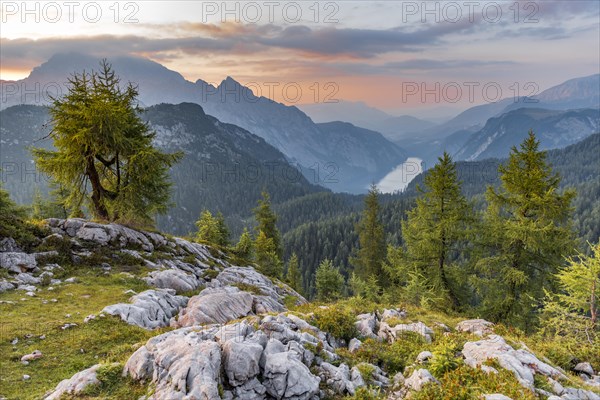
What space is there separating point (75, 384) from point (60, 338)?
195 inches

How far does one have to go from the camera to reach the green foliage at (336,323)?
47.0 ft

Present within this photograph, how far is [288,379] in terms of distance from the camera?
32.3ft

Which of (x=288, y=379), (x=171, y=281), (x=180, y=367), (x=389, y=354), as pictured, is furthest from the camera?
(x=171, y=281)

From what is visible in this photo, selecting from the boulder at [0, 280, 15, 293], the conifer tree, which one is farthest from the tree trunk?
the conifer tree

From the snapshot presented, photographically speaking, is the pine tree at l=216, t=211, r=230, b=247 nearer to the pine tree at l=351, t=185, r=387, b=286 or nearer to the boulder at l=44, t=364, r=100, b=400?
the pine tree at l=351, t=185, r=387, b=286

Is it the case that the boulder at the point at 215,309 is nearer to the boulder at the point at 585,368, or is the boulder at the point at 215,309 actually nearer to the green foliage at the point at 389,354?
the green foliage at the point at 389,354

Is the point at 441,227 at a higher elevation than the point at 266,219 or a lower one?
higher

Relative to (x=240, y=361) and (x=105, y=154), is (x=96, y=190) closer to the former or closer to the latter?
(x=105, y=154)

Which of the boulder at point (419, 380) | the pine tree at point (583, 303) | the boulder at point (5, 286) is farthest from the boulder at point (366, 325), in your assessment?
the boulder at point (5, 286)

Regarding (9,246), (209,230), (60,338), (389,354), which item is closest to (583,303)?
(389,354)

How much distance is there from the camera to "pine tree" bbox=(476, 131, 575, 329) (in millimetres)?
22625

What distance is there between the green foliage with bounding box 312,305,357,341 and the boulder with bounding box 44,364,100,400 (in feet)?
27.7

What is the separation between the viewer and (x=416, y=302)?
24109 millimetres

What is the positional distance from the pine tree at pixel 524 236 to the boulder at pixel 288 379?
19373 mm
